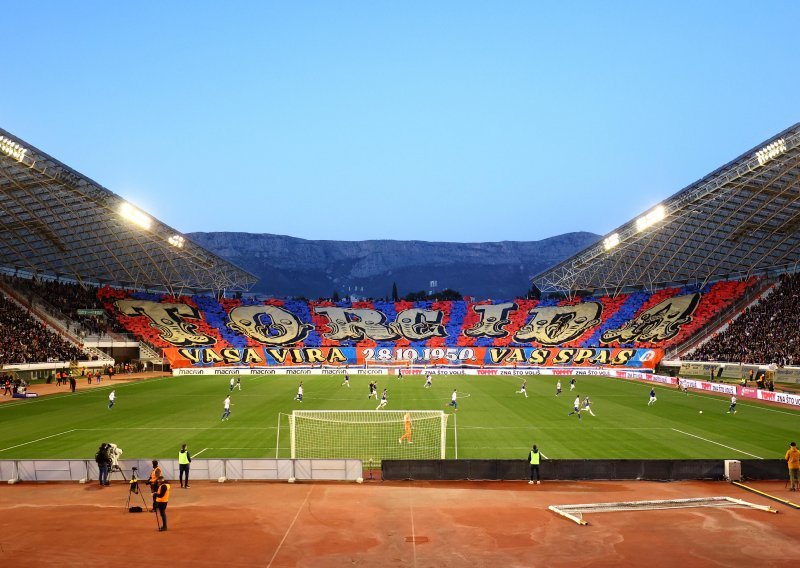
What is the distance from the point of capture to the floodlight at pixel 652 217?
2151 inches

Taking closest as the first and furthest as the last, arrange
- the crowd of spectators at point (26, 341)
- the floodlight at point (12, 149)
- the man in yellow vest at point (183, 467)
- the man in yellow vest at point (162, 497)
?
the man in yellow vest at point (162, 497), the man in yellow vest at point (183, 467), the floodlight at point (12, 149), the crowd of spectators at point (26, 341)

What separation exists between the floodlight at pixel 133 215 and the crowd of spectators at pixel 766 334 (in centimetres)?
5798

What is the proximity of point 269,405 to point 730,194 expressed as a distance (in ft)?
141

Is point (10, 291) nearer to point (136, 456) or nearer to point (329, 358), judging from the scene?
point (329, 358)

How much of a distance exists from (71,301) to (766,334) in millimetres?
77737

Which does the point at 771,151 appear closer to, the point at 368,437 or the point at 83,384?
the point at 368,437

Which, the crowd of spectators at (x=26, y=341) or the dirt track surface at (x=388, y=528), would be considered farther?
the crowd of spectators at (x=26, y=341)

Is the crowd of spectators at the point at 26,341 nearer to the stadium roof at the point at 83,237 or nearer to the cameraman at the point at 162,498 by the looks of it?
the stadium roof at the point at 83,237

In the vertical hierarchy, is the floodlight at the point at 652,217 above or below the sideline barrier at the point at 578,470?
above

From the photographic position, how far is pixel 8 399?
46.6 m

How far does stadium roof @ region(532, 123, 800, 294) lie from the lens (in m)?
47.5

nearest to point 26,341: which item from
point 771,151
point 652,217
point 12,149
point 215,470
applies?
point 12,149

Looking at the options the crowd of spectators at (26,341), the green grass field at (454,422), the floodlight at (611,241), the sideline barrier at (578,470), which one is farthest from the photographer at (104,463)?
the floodlight at (611,241)

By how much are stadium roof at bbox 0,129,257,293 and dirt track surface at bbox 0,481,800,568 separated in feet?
109
